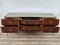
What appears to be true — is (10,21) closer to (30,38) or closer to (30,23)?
(30,23)

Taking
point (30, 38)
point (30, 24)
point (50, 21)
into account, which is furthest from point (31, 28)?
point (50, 21)

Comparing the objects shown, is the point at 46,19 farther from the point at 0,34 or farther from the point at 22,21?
the point at 0,34

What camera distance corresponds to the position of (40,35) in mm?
2396

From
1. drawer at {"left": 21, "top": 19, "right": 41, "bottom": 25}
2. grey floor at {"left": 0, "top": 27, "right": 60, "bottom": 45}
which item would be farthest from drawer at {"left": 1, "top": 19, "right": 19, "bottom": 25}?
grey floor at {"left": 0, "top": 27, "right": 60, "bottom": 45}

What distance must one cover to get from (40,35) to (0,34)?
0.72 meters

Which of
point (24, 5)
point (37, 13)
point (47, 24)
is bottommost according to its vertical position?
point (47, 24)

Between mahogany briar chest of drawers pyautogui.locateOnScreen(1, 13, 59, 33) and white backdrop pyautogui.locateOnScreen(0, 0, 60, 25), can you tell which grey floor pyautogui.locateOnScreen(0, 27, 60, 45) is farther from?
white backdrop pyautogui.locateOnScreen(0, 0, 60, 25)

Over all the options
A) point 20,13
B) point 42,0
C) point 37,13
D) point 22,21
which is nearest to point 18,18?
point 22,21

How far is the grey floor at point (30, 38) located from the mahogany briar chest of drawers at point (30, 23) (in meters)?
0.14

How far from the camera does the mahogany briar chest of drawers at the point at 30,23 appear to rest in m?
2.20

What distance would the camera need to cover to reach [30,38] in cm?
229

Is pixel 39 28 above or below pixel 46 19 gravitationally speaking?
below

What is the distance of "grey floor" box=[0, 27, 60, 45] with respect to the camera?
2.17m

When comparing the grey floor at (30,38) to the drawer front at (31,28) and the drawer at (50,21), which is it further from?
the drawer at (50,21)
